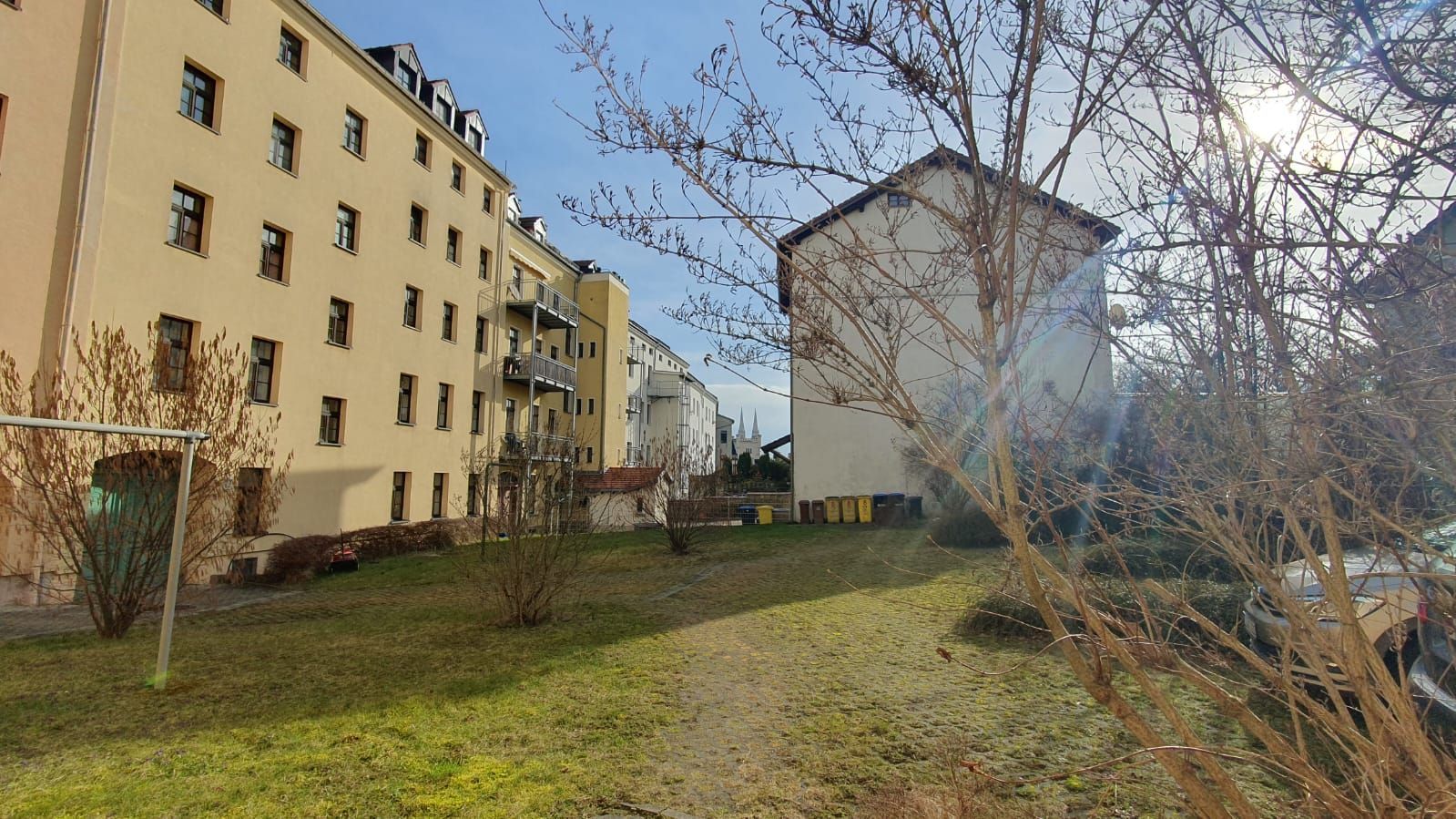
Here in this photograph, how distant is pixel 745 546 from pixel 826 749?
42.5 ft

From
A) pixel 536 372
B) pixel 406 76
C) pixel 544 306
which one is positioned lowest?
pixel 536 372

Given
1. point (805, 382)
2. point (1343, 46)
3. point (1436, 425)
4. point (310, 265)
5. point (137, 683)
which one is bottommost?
point (137, 683)

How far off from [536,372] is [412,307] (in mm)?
5867

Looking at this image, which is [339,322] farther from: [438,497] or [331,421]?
[438,497]

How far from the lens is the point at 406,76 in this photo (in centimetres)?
2209

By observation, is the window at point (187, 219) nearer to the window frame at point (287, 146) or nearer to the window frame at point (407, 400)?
the window frame at point (287, 146)

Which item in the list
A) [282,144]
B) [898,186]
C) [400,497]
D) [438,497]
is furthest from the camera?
[438,497]

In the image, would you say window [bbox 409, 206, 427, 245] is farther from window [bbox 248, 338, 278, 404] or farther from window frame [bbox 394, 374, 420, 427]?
window [bbox 248, 338, 278, 404]

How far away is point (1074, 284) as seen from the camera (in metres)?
2.66

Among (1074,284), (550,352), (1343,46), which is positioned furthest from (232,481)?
(550,352)

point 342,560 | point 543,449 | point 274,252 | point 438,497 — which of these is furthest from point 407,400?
point 543,449

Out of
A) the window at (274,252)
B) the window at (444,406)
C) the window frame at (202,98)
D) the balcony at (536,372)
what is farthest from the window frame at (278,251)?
the balcony at (536,372)

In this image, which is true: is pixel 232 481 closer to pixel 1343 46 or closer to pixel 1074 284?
pixel 1074 284

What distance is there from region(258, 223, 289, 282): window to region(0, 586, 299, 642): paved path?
7.17 meters
